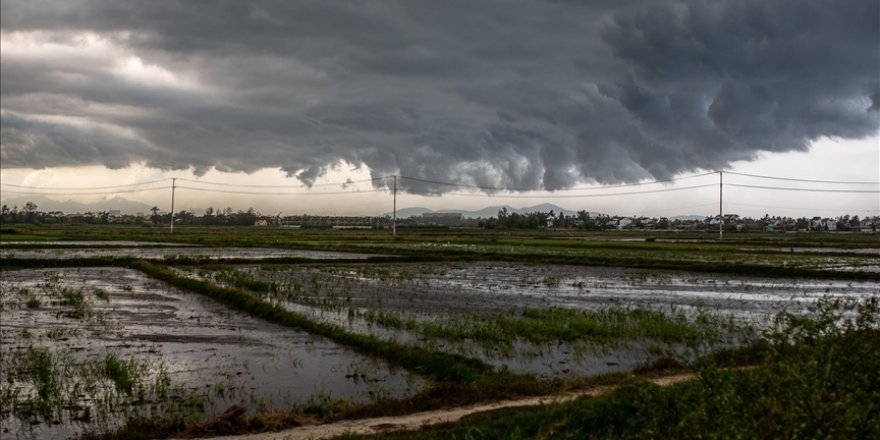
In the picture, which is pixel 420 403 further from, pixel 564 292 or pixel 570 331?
pixel 564 292

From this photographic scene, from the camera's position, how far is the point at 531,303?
61.8 feet

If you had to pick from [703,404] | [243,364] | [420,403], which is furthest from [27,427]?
[703,404]

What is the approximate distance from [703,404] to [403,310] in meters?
12.8

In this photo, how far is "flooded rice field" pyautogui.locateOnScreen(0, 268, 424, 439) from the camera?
26.5ft

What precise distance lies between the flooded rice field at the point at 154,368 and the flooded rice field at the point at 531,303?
202 centimetres

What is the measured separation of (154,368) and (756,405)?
9.13 m

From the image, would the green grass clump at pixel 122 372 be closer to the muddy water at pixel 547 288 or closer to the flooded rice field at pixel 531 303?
the flooded rice field at pixel 531 303

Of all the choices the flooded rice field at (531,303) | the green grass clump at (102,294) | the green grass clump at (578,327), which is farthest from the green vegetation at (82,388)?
the green grass clump at (102,294)

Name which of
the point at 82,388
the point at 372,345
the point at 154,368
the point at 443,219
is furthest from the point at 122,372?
the point at 443,219

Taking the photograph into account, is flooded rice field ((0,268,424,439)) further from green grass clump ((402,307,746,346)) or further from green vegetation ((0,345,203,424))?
green grass clump ((402,307,746,346))

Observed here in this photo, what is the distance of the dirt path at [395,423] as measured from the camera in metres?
6.90

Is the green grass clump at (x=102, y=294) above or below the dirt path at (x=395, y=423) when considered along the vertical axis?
below

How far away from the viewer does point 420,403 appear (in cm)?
819

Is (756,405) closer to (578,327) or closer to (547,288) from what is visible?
(578,327)
